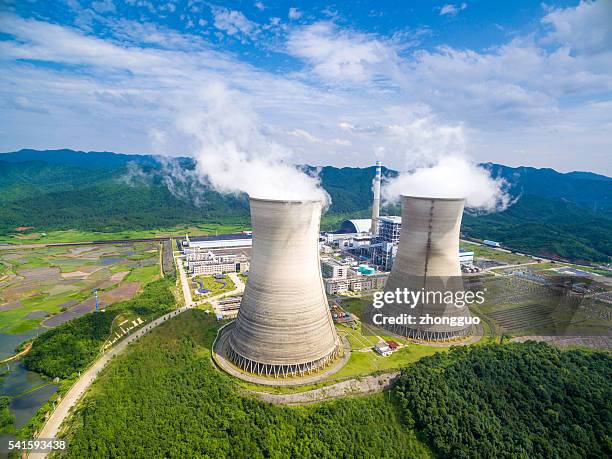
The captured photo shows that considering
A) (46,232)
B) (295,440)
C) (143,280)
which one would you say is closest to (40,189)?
(46,232)

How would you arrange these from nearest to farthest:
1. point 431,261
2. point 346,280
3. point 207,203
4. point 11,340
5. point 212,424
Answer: point 212,424 → point 431,261 → point 11,340 → point 346,280 → point 207,203

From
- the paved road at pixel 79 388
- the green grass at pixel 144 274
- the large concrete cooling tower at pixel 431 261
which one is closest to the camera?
the paved road at pixel 79 388

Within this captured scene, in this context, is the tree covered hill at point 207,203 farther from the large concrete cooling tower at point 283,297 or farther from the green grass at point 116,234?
the large concrete cooling tower at point 283,297

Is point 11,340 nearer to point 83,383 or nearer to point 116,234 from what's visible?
point 83,383

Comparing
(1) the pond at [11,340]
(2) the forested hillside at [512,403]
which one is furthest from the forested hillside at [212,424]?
(1) the pond at [11,340]

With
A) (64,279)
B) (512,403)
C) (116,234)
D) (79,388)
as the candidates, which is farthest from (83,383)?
(116,234)

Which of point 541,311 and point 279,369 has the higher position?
point 279,369

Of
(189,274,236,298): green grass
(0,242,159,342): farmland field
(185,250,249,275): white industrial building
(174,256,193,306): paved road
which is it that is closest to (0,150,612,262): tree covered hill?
(0,242,159,342): farmland field
